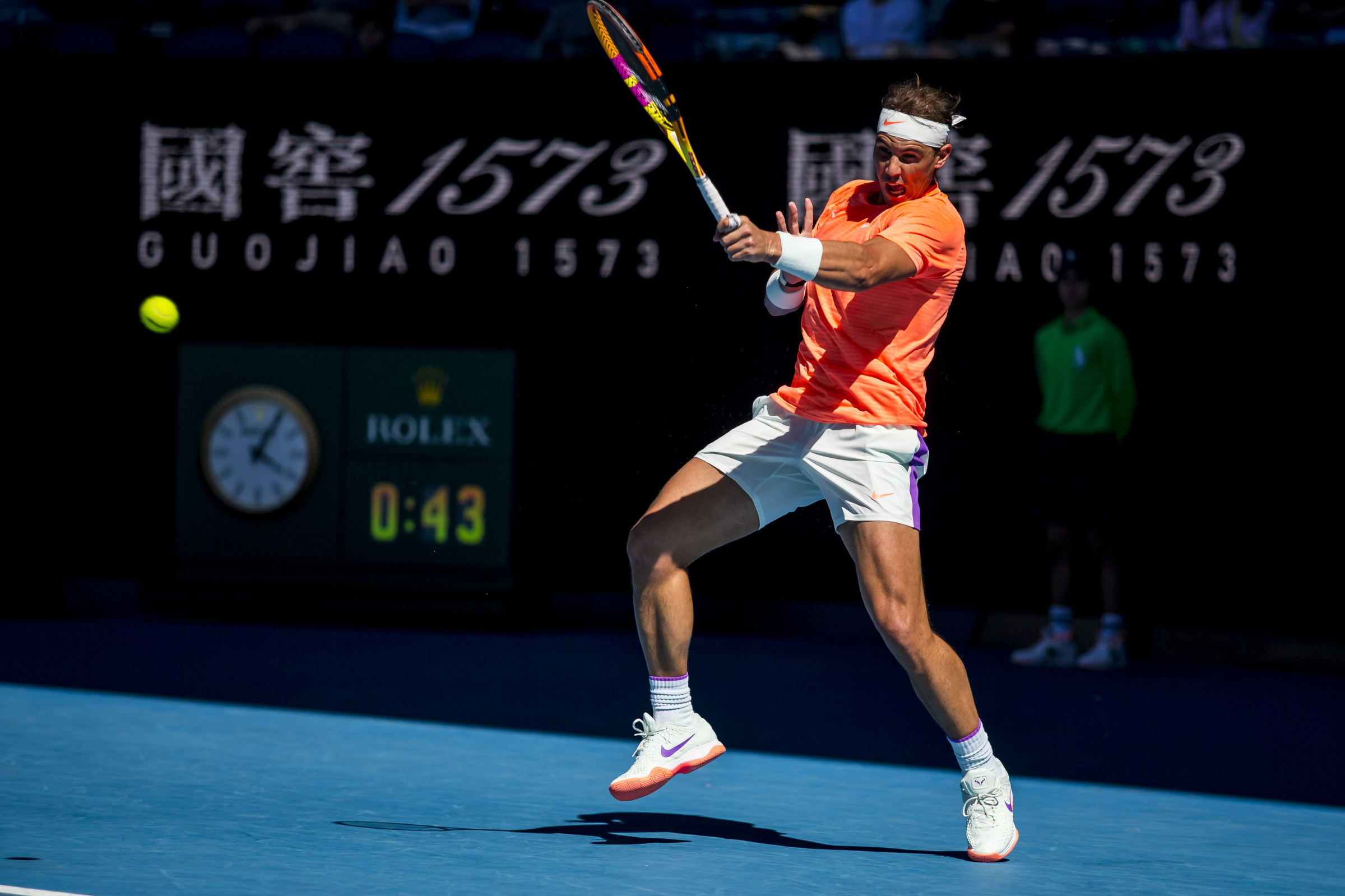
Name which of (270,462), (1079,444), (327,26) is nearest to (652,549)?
(1079,444)

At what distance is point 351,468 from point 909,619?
4604 mm

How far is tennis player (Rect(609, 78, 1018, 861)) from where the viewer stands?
11.7ft

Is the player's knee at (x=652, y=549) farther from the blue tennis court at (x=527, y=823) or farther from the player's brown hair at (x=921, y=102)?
the player's brown hair at (x=921, y=102)

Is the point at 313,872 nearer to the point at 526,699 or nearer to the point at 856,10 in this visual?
the point at 526,699

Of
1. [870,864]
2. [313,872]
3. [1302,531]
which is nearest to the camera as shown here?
[313,872]

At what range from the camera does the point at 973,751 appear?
3.60 m

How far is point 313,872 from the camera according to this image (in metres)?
3.27

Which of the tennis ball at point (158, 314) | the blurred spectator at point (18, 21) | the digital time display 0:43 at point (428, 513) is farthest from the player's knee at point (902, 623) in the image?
the blurred spectator at point (18, 21)

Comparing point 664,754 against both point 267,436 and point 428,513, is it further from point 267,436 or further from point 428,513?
point 267,436

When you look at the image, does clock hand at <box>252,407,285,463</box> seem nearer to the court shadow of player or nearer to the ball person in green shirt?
the ball person in green shirt

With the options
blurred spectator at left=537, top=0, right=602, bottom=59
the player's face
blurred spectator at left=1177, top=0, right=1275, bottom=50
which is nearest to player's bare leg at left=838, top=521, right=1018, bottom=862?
the player's face

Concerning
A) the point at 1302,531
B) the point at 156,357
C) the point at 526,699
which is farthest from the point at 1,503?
the point at 1302,531

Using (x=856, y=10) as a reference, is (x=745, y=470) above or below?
below

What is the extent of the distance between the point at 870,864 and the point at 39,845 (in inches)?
69.7
